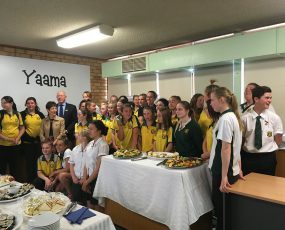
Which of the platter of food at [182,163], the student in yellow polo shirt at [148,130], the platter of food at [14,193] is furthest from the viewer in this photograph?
the student in yellow polo shirt at [148,130]

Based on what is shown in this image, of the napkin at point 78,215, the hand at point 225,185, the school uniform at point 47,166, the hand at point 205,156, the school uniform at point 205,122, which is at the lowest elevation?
the school uniform at point 47,166

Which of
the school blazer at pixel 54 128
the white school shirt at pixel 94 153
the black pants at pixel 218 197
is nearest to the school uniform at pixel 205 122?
the black pants at pixel 218 197

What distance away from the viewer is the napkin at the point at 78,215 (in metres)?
1.43

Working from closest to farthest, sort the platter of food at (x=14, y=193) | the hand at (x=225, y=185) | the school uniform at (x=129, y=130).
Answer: the platter of food at (x=14, y=193) → the hand at (x=225, y=185) → the school uniform at (x=129, y=130)

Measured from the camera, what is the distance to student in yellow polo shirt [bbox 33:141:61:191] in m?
3.35

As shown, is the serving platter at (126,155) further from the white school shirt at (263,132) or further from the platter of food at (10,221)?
the platter of food at (10,221)

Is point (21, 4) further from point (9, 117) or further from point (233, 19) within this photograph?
point (233, 19)

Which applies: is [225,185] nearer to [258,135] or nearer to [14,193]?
[258,135]

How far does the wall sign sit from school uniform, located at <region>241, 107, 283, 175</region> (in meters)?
4.11

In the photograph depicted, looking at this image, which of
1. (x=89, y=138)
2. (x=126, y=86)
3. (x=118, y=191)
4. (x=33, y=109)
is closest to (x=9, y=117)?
(x=33, y=109)

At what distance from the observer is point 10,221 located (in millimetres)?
1366

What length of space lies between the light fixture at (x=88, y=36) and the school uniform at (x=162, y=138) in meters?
1.69

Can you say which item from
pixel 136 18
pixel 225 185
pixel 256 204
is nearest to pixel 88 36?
pixel 136 18

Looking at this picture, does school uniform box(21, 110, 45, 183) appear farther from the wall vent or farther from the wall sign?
the wall vent
